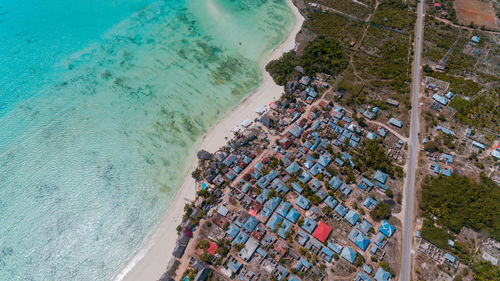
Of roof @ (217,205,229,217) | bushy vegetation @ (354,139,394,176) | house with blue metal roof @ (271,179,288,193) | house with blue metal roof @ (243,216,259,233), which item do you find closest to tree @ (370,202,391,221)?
bushy vegetation @ (354,139,394,176)

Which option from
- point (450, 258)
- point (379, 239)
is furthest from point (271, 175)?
point (450, 258)

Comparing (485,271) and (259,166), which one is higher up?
(485,271)

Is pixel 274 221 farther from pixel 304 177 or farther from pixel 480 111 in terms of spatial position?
pixel 480 111

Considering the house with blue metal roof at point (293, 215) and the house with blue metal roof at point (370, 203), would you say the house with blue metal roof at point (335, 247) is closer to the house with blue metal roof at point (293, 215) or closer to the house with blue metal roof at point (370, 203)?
the house with blue metal roof at point (293, 215)

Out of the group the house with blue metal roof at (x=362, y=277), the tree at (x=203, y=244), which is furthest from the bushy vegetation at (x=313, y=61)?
the house with blue metal roof at (x=362, y=277)

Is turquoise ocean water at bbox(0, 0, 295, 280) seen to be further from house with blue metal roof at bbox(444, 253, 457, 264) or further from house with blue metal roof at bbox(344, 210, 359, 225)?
house with blue metal roof at bbox(444, 253, 457, 264)

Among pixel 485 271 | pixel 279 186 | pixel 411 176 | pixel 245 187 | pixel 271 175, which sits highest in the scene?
pixel 411 176

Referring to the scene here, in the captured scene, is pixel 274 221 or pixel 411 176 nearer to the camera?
pixel 274 221
